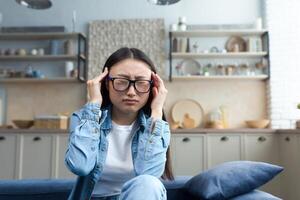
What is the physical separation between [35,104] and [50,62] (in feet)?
2.00

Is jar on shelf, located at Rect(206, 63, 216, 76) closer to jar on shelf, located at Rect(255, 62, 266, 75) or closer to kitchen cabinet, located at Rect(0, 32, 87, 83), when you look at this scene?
jar on shelf, located at Rect(255, 62, 266, 75)

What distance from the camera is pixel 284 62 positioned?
3.91 m

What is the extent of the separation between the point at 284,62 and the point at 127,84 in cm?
317

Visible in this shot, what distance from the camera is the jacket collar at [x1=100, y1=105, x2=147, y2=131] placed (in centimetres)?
137

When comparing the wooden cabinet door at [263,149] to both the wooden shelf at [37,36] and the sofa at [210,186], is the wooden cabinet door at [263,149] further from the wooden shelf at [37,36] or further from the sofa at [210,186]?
the wooden shelf at [37,36]

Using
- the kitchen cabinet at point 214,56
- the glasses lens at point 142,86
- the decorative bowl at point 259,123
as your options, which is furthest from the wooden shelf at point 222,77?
the glasses lens at point 142,86

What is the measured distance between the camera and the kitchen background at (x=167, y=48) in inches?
155

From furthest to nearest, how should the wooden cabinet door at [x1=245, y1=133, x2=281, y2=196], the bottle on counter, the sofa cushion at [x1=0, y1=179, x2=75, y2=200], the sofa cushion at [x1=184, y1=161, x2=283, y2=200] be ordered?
the bottle on counter → the wooden cabinet door at [x1=245, y1=133, x2=281, y2=196] → the sofa cushion at [x1=0, y1=179, x2=75, y2=200] → the sofa cushion at [x1=184, y1=161, x2=283, y2=200]

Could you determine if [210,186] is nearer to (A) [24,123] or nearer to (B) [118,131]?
(B) [118,131]

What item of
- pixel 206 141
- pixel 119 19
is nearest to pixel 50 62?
pixel 119 19

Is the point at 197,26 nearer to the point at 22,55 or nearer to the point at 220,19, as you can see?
the point at 220,19

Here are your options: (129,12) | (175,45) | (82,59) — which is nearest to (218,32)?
(175,45)

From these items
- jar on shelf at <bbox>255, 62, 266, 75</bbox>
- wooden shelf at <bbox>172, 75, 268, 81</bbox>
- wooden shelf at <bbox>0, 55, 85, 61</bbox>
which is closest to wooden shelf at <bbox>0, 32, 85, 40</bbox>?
wooden shelf at <bbox>0, 55, 85, 61</bbox>

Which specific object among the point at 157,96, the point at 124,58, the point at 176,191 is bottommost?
the point at 176,191
